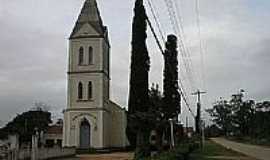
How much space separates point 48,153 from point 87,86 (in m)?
22.6

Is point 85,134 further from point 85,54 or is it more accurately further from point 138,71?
point 138,71

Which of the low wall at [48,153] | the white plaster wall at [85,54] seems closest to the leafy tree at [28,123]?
the white plaster wall at [85,54]

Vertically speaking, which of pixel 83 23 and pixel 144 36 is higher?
pixel 83 23

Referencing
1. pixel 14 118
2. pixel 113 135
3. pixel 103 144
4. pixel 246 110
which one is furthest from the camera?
pixel 246 110

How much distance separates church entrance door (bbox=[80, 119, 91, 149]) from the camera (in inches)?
2427

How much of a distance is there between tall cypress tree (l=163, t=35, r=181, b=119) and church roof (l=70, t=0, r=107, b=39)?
1191 centimetres

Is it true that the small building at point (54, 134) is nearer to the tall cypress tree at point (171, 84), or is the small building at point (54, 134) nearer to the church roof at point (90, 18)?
the church roof at point (90, 18)

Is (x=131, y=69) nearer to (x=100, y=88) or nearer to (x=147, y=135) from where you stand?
(x=147, y=135)

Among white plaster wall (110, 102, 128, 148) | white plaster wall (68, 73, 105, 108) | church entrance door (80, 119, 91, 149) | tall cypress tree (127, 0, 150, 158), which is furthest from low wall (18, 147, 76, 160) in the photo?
white plaster wall (110, 102, 128, 148)

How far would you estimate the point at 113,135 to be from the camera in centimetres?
6838

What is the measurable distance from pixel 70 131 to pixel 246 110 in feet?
278

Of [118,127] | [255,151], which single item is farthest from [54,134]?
[255,151]

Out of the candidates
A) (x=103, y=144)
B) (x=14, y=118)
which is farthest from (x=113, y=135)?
(x=14, y=118)

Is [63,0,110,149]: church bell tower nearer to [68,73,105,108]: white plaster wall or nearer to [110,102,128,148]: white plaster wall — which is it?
[68,73,105,108]: white plaster wall
